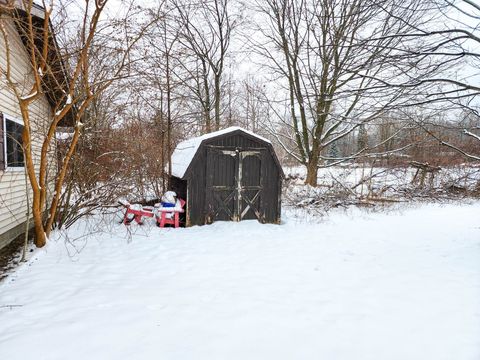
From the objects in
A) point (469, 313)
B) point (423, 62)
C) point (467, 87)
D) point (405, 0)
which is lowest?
point (469, 313)

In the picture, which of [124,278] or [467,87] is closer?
[124,278]

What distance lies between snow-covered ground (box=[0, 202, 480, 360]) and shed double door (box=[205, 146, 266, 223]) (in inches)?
64.7

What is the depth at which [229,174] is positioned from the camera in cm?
816

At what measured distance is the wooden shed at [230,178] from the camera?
25.7 feet

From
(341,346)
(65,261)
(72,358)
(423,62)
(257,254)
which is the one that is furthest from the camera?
(257,254)

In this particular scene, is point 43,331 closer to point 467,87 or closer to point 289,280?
point 289,280

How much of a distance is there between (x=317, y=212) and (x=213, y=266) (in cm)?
628

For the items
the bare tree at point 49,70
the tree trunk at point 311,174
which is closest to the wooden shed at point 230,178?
the bare tree at point 49,70

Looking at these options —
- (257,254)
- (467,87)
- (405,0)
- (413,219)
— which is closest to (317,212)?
(413,219)

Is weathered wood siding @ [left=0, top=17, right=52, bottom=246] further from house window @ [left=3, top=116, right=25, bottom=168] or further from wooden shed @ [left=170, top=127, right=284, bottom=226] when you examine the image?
wooden shed @ [left=170, top=127, right=284, bottom=226]

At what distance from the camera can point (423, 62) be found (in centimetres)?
510

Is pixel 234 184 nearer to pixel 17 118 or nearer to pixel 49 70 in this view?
pixel 49 70

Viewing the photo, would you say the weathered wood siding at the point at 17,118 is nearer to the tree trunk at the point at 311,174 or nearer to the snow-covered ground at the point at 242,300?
the snow-covered ground at the point at 242,300

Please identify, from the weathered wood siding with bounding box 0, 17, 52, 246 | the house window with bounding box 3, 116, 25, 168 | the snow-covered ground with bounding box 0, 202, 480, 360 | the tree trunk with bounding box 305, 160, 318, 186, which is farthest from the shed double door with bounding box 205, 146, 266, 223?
the tree trunk with bounding box 305, 160, 318, 186
